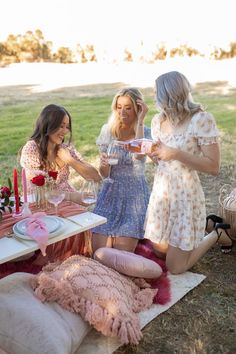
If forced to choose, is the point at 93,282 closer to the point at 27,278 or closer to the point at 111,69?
the point at 27,278

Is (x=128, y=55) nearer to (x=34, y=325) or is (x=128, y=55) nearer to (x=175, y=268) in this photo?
(x=175, y=268)

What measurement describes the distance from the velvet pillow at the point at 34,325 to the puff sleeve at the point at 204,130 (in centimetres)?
154

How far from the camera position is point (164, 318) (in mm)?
2891

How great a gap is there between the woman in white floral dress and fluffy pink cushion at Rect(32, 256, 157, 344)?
710 millimetres

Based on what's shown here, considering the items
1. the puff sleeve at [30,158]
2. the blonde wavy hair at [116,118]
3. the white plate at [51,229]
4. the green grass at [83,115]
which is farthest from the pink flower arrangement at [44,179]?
the green grass at [83,115]

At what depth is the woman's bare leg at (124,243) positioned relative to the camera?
3.58m

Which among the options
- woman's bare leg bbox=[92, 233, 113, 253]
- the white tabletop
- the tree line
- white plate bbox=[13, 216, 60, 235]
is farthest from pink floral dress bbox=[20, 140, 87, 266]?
the tree line

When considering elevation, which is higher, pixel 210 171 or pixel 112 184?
pixel 210 171

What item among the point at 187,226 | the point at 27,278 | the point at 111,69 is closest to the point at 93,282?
the point at 27,278

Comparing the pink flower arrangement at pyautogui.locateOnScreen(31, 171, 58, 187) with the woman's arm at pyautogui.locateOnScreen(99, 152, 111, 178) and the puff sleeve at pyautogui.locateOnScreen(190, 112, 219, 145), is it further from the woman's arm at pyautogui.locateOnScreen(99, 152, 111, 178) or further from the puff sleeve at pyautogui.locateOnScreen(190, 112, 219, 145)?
the puff sleeve at pyautogui.locateOnScreen(190, 112, 219, 145)

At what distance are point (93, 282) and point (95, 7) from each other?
49.0ft

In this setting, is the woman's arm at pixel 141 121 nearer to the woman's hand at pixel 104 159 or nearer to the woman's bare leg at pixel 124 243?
the woman's hand at pixel 104 159

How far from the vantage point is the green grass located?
7.07 m

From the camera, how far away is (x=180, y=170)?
3.31 m
